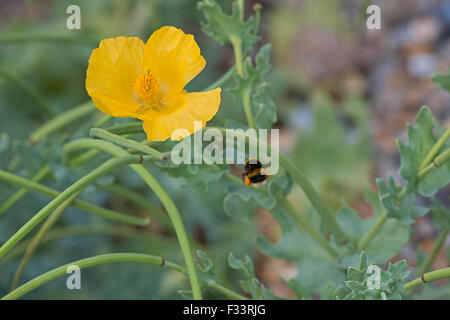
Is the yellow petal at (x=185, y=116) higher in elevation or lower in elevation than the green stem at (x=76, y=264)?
higher

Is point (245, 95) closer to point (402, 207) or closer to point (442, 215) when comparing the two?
point (402, 207)

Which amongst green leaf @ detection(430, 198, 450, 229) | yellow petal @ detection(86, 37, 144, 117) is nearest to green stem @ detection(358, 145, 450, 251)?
green leaf @ detection(430, 198, 450, 229)

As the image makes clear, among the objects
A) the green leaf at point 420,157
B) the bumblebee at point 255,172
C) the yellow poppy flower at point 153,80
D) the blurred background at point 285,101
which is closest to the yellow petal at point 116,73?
the yellow poppy flower at point 153,80

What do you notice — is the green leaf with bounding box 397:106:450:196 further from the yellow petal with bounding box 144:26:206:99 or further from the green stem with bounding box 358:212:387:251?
the yellow petal with bounding box 144:26:206:99

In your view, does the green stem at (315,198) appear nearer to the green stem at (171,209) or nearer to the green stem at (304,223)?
the green stem at (304,223)

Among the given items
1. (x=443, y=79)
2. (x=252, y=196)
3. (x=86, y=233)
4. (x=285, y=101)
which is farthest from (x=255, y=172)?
(x=285, y=101)

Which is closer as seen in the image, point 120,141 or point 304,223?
point 120,141
